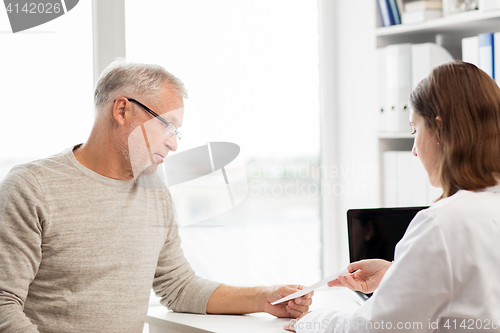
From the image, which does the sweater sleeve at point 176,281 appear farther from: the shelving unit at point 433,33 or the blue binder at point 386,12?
the blue binder at point 386,12

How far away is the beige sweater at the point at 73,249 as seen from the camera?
104 centimetres

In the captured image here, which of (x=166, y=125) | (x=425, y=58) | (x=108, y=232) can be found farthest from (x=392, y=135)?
(x=108, y=232)

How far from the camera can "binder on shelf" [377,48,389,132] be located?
1.80 meters

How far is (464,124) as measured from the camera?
0.92m

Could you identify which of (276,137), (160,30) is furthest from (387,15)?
(160,30)

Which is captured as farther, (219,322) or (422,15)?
(422,15)

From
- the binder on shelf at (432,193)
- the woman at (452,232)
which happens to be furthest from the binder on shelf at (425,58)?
the woman at (452,232)

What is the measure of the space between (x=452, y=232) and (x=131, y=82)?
83 centimetres

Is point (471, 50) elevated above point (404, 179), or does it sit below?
above

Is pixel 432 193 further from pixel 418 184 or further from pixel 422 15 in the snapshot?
pixel 422 15

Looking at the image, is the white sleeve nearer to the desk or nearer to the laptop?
the desk

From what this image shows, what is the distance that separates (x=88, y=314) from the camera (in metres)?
1.14

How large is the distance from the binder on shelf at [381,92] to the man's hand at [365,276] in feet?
2.29

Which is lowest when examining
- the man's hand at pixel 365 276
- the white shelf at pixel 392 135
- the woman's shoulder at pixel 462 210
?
the man's hand at pixel 365 276
